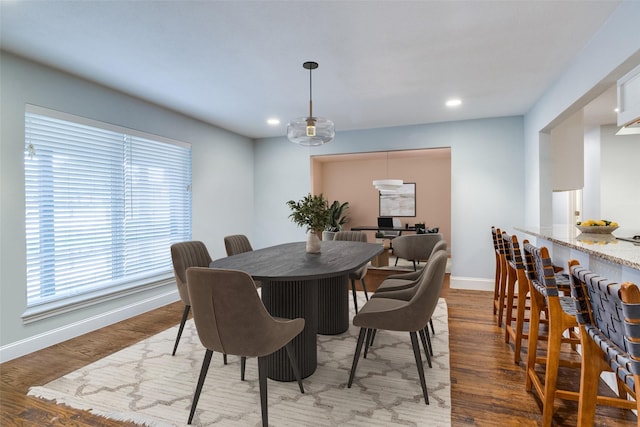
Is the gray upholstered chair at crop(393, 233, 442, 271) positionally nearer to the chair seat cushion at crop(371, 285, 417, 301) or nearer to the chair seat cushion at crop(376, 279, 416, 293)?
the chair seat cushion at crop(376, 279, 416, 293)

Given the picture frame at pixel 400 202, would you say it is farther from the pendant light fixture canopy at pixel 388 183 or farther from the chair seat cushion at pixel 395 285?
the chair seat cushion at pixel 395 285

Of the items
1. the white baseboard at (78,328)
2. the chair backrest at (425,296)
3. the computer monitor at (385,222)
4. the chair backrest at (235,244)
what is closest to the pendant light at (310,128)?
the chair backrest at (235,244)

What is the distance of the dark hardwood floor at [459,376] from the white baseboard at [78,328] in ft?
0.25

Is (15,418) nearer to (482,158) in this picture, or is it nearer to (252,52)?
(252,52)

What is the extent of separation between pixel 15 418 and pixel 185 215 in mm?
2946

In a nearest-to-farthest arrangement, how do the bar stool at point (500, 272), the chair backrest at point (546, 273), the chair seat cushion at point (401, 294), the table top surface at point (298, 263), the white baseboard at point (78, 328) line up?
the chair backrest at point (546, 273) → the table top surface at point (298, 263) → the chair seat cushion at point (401, 294) → the white baseboard at point (78, 328) → the bar stool at point (500, 272)

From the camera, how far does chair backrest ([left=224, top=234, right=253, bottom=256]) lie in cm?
330

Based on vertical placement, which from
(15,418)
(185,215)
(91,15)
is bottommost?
(15,418)

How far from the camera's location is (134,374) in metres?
2.38

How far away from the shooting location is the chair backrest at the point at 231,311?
Answer: 1621mm

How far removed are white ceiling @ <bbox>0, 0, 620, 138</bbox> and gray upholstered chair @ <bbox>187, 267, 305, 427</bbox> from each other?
5.41 ft

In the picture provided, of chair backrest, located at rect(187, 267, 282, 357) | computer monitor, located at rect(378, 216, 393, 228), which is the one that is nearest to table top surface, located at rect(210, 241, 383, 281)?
chair backrest, located at rect(187, 267, 282, 357)

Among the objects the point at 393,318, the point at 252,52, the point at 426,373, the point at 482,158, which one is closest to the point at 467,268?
the point at 482,158

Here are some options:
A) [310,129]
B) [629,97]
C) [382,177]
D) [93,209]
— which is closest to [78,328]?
[93,209]
